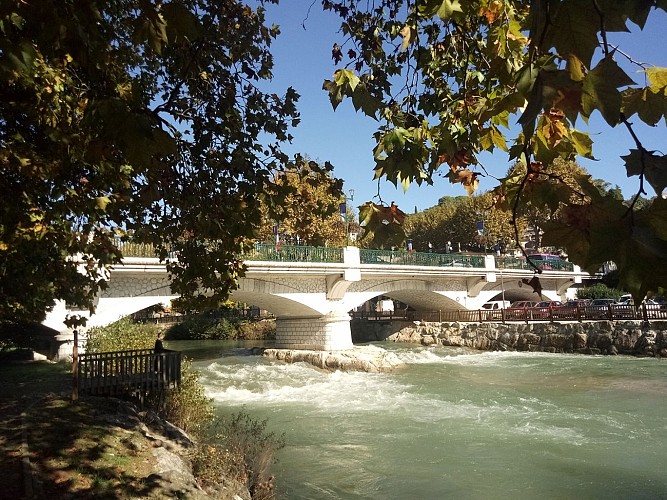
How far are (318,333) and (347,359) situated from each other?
12.1 feet

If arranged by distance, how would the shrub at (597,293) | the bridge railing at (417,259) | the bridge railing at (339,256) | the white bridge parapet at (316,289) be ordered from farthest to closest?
the shrub at (597,293) → the bridge railing at (417,259) → the white bridge parapet at (316,289) → the bridge railing at (339,256)

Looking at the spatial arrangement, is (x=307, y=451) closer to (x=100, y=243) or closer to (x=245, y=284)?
(x=100, y=243)

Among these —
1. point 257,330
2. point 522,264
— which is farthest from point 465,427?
point 522,264

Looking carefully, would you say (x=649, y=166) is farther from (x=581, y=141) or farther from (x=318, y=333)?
(x=318, y=333)

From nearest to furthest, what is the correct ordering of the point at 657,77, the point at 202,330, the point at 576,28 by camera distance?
the point at 576,28 → the point at 657,77 → the point at 202,330

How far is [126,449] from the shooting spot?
21.2 feet

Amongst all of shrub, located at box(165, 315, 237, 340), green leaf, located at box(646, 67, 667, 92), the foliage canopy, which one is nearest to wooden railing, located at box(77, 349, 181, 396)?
the foliage canopy

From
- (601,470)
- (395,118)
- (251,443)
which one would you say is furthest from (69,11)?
(601,470)

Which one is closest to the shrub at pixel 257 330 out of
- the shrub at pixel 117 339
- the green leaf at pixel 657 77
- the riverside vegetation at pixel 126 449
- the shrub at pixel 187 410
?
the shrub at pixel 117 339

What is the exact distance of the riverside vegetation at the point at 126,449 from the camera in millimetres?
5363

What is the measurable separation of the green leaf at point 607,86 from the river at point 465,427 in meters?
7.46

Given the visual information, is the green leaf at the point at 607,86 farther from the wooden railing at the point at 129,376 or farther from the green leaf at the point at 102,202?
the wooden railing at the point at 129,376

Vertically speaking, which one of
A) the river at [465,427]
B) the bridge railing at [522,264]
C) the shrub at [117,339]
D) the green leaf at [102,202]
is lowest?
the river at [465,427]

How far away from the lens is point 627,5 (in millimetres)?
1242
